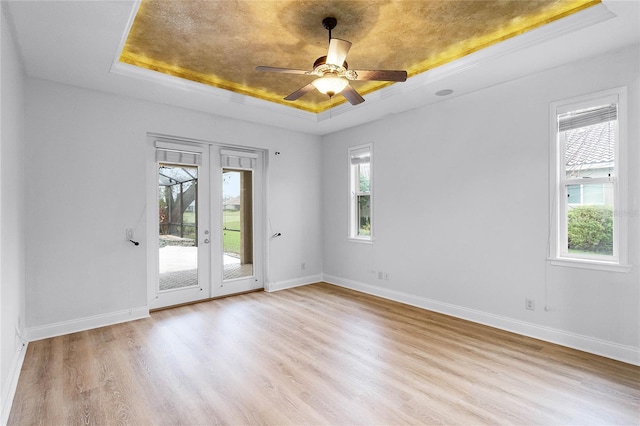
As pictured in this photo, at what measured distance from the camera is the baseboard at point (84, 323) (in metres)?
3.50

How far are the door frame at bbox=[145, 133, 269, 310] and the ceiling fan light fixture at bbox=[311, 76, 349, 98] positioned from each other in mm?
2600

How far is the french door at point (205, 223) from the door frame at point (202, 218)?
0.05 feet

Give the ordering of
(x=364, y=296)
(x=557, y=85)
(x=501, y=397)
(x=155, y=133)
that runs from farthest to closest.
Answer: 1. (x=364, y=296)
2. (x=155, y=133)
3. (x=557, y=85)
4. (x=501, y=397)

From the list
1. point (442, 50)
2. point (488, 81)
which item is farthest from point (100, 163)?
point (488, 81)

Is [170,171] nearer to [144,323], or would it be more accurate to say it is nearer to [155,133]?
[155,133]

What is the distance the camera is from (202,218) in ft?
16.0

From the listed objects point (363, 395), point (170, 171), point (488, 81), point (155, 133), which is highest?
point (488, 81)

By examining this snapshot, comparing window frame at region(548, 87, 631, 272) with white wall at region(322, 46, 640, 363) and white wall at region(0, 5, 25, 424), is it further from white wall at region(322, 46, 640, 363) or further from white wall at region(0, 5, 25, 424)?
white wall at region(0, 5, 25, 424)

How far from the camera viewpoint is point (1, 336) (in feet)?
7.43

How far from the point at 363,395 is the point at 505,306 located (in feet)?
7.23

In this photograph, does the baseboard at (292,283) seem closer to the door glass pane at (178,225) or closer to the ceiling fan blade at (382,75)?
the door glass pane at (178,225)

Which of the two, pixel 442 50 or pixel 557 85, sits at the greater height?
pixel 442 50

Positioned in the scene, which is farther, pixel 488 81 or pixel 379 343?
pixel 488 81

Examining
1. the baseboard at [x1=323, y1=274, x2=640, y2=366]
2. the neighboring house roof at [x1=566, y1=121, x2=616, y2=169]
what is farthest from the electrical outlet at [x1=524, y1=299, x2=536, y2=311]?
the neighboring house roof at [x1=566, y1=121, x2=616, y2=169]
